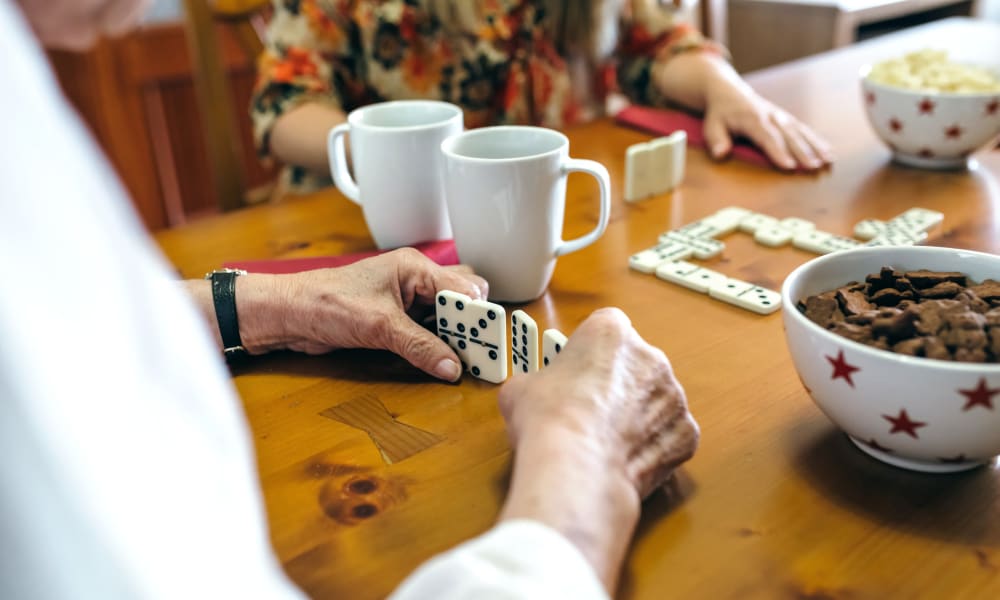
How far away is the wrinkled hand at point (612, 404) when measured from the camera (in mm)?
553

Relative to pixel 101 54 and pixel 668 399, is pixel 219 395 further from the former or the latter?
pixel 101 54

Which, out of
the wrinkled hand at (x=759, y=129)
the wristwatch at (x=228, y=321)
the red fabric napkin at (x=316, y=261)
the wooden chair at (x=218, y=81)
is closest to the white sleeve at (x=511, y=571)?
Result: the wristwatch at (x=228, y=321)

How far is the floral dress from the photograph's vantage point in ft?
4.68

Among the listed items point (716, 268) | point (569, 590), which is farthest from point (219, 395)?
point (716, 268)

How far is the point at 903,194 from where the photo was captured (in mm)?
1136

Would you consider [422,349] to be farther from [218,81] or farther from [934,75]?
[218,81]

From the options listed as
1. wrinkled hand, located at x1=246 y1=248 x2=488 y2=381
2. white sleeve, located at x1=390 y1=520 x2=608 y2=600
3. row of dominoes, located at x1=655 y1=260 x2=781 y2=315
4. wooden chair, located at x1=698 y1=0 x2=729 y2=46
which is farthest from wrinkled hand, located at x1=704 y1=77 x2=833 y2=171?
white sleeve, located at x1=390 y1=520 x2=608 y2=600

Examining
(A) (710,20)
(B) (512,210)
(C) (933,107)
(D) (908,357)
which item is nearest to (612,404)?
(D) (908,357)

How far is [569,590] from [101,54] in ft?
9.45

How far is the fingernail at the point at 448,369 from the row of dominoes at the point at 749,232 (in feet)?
0.96

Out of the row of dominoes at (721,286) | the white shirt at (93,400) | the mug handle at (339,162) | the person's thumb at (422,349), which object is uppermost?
the white shirt at (93,400)

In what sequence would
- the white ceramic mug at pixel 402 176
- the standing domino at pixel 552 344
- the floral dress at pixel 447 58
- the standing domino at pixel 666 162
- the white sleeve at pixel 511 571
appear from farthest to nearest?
the floral dress at pixel 447 58 → the standing domino at pixel 666 162 → the white ceramic mug at pixel 402 176 → the standing domino at pixel 552 344 → the white sleeve at pixel 511 571

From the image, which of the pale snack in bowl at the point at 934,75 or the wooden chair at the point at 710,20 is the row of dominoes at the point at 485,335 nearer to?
the pale snack in bowl at the point at 934,75

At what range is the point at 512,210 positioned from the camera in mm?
834
